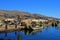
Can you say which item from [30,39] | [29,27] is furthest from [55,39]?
[29,27]

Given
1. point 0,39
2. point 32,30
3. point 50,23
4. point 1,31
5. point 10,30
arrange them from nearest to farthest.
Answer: point 0,39 → point 1,31 → point 10,30 → point 32,30 → point 50,23

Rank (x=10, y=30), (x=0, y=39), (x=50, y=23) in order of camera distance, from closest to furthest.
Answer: (x=0, y=39) → (x=10, y=30) → (x=50, y=23)

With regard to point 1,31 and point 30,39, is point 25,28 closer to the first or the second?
point 1,31

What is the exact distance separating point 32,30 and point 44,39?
15186mm

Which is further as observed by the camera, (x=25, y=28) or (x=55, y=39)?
(x=25, y=28)

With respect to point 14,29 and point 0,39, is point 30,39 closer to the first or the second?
point 0,39

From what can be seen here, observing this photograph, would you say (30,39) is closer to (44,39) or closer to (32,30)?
(44,39)

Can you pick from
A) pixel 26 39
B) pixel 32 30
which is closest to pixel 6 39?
pixel 26 39

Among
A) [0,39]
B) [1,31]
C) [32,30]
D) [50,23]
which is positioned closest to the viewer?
[0,39]

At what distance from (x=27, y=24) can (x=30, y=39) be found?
16.8 m

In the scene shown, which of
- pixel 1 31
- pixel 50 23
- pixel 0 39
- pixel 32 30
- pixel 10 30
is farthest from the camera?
pixel 50 23

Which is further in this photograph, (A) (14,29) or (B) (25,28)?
(B) (25,28)

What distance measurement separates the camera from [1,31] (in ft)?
133

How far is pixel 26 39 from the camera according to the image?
32.7 metres
